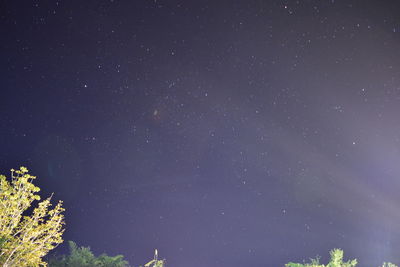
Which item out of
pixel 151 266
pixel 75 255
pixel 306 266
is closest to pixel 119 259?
pixel 75 255

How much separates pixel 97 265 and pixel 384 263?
3226 centimetres

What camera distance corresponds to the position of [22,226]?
8898 millimetres

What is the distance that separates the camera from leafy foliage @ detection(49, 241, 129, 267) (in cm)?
2370

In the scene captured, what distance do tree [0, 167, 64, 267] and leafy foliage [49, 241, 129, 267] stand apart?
16310mm

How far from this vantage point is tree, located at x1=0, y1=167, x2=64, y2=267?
27.3 feet

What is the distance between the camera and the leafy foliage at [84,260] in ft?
77.8

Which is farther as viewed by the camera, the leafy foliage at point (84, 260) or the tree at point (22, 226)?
the leafy foliage at point (84, 260)

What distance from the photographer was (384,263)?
120 ft

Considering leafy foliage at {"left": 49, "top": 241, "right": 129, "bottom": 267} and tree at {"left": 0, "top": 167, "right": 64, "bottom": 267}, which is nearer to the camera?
tree at {"left": 0, "top": 167, "right": 64, "bottom": 267}

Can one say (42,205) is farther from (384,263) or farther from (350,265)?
(384,263)

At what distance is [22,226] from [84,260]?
55.5ft

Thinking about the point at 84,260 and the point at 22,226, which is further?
the point at 84,260

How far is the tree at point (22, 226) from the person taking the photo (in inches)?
328

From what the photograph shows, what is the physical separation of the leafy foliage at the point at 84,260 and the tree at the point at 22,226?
1631 centimetres
